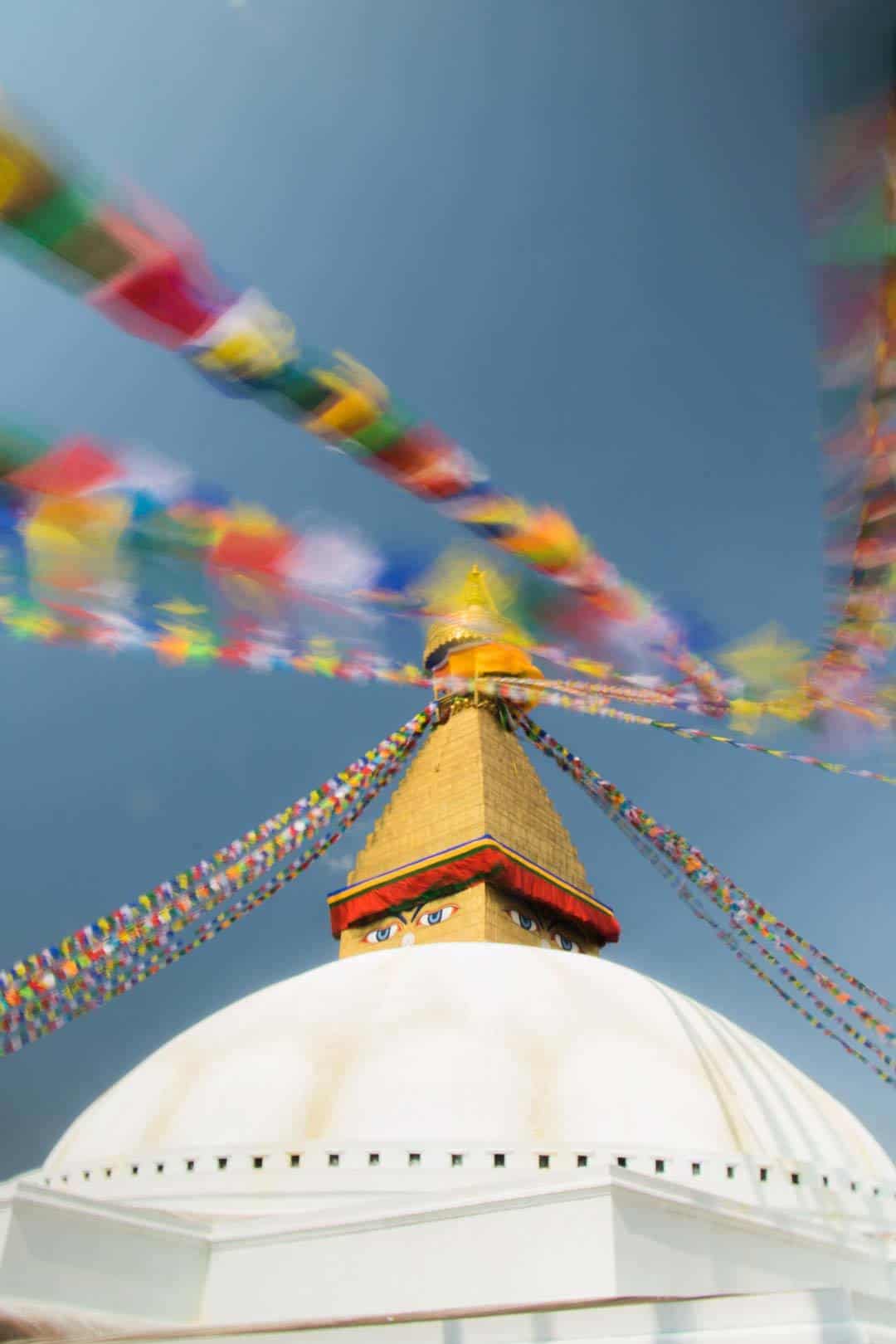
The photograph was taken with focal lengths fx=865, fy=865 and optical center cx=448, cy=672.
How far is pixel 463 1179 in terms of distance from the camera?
224 inches

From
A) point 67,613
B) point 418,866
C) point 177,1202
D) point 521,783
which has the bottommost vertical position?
point 177,1202

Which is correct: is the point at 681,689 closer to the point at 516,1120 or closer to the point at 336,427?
the point at 516,1120

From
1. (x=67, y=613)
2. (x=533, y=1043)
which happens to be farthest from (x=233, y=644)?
(x=533, y=1043)

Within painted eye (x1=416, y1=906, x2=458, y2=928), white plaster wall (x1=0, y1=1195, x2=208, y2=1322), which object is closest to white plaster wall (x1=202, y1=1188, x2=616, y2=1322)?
white plaster wall (x1=0, y1=1195, x2=208, y2=1322)

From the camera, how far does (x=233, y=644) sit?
650 centimetres

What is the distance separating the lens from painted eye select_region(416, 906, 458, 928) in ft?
36.8

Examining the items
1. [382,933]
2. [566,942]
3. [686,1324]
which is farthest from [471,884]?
[686,1324]

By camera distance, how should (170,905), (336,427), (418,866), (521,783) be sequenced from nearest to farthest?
(336,427), (170,905), (418,866), (521,783)

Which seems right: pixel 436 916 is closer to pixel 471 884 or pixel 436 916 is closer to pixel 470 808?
pixel 471 884

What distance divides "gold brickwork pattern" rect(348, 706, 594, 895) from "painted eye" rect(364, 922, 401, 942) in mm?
760

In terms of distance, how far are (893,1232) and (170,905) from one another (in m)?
6.97

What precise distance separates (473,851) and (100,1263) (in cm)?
666

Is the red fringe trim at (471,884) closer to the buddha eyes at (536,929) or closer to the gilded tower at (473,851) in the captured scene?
the gilded tower at (473,851)

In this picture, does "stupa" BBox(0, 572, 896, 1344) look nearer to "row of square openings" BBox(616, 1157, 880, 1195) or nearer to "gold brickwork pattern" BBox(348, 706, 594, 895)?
"row of square openings" BBox(616, 1157, 880, 1195)
